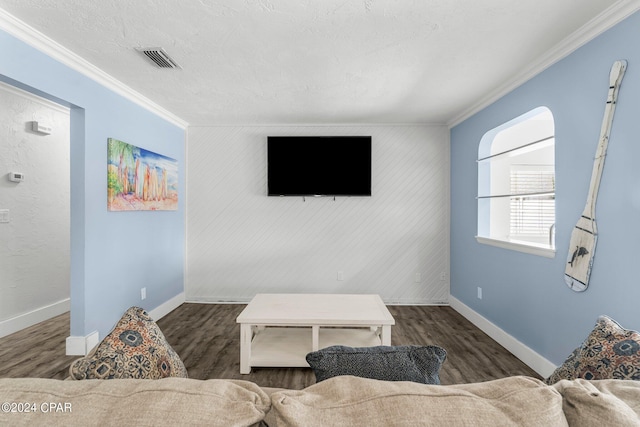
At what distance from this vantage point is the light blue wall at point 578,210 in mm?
1894

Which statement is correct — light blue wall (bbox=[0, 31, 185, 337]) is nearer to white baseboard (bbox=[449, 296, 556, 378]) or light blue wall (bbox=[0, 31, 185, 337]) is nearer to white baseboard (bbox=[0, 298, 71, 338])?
white baseboard (bbox=[0, 298, 71, 338])

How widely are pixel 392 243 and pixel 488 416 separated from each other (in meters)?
3.93

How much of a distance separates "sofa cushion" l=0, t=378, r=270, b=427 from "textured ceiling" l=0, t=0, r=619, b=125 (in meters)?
1.91

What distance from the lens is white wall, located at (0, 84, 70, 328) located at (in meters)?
3.43

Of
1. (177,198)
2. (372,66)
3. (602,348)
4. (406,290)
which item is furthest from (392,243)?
(602,348)

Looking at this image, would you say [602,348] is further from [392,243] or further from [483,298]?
[392,243]

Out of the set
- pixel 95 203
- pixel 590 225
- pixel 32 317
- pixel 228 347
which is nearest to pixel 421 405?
pixel 590 225

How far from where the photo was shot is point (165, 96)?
3.51 metres

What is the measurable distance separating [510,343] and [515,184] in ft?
6.82

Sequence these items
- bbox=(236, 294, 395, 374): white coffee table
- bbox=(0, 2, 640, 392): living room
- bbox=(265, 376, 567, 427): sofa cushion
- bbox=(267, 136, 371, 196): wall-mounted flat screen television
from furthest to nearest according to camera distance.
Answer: bbox=(267, 136, 371, 196): wall-mounted flat screen television
bbox=(236, 294, 395, 374): white coffee table
bbox=(0, 2, 640, 392): living room
bbox=(265, 376, 567, 427): sofa cushion

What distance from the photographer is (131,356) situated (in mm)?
1126

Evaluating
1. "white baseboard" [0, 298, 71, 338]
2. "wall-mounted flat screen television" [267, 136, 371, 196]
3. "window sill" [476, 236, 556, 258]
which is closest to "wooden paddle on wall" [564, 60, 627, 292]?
"window sill" [476, 236, 556, 258]

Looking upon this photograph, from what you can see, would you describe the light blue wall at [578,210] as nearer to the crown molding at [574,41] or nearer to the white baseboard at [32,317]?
the crown molding at [574,41]

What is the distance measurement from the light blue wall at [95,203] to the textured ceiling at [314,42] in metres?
0.23
